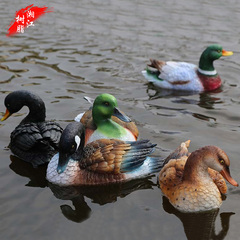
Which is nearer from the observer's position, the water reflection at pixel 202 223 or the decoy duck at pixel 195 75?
the water reflection at pixel 202 223

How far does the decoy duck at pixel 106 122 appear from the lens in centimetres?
762

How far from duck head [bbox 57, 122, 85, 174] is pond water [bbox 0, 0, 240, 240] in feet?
1.49

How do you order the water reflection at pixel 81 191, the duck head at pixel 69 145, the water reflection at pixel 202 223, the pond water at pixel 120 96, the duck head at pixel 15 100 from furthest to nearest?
1. the duck head at pixel 15 100
2. the duck head at pixel 69 145
3. the water reflection at pixel 81 191
4. the pond water at pixel 120 96
5. the water reflection at pixel 202 223

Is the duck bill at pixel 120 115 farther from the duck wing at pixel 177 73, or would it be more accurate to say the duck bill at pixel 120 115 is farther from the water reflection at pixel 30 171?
the duck wing at pixel 177 73

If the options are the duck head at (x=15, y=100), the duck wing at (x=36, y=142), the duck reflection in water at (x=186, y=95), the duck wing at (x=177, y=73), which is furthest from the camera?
the duck wing at (x=177, y=73)

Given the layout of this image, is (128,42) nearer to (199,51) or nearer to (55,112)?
(199,51)

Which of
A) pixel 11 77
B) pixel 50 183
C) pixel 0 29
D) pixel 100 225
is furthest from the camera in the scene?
pixel 0 29

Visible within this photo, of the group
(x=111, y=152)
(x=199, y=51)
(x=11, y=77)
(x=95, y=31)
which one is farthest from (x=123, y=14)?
(x=111, y=152)

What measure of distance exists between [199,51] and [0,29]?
7.00 metres

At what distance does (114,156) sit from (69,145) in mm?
696

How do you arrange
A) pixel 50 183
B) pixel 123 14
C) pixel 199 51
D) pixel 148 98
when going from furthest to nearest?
pixel 123 14, pixel 199 51, pixel 148 98, pixel 50 183

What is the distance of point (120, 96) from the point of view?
1041 centimetres

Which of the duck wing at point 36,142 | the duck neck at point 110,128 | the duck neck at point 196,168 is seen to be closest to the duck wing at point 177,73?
the duck neck at point 110,128

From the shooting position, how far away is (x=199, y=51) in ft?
46.5
